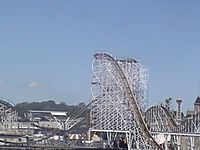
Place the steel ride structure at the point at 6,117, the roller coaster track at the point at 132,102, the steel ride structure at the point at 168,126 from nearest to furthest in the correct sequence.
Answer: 1. the steel ride structure at the point at 168,126
2. the roller coaster track at the point at 132,102
3. the steel ride structure at the point at 6,117

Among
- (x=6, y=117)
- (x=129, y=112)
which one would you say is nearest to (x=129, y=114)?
(x=129, y=112)

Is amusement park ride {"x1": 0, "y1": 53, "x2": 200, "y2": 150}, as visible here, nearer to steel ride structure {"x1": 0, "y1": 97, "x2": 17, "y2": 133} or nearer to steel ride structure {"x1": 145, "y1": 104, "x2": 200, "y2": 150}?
steel ride structure {"x1": 145, "y1": 104, "x2": 200, "y2": 150}

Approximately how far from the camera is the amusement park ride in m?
63.4

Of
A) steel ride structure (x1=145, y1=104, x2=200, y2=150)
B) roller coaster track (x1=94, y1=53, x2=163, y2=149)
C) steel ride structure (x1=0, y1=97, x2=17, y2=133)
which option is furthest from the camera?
steel ride structure (x1=0, y1=97, x2=17, y2=133)

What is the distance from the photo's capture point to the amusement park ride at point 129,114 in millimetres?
63438

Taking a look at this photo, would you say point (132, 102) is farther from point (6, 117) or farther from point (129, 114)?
point (6, 117)

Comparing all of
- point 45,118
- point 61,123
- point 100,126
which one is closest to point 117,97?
point 100,126

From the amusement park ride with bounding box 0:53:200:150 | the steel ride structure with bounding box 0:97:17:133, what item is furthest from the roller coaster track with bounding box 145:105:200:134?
the steel ride structure with bounding box 0:97:17:133

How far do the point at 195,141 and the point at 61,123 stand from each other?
60316mm

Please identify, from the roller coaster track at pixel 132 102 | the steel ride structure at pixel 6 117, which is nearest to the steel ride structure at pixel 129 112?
the roller coaster track at pixel 132 102

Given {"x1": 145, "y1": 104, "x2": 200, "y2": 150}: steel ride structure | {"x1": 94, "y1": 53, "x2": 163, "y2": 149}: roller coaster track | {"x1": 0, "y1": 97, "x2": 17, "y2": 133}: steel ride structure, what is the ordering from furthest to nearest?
{"x1": 0, "y1": 97, "x2": 17, "y2": 133}: steel ride structure → {"x1": 94, "y1": 53, "x2": 163, "y2": 149}: roller coaster track → {"x1": 145, "y1": 104, "x2": 200, "y2": 150}: steel ride structure

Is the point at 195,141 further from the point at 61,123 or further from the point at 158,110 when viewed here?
the point at 61,123

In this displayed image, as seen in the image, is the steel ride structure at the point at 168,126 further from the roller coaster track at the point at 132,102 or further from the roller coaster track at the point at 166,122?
the roller coaster track at the point at 132,102

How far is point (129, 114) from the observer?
218 ft
